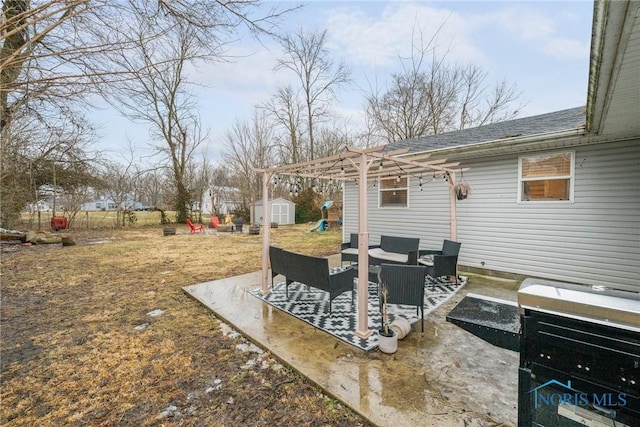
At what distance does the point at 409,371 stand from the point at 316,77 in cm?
1952

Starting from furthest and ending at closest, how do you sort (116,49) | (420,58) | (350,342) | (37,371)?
(420,58), (350,342), (37,371), (116,49)

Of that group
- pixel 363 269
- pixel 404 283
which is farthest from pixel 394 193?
pixel 363 269

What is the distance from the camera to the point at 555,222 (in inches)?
203

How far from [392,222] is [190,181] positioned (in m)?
17.7

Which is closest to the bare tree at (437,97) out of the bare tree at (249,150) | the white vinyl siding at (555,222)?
the bare tree at (249,150)

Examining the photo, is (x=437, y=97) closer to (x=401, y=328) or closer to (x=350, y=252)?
(x=350, y=252)

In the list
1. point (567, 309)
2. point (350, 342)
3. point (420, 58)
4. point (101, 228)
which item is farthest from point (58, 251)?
point (420, 58)

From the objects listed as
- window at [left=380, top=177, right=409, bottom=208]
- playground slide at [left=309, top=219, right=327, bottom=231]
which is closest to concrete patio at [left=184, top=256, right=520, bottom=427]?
window at [left=380, top=177, right=409, bottom=208]

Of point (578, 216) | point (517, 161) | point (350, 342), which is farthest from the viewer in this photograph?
point (517, 161)

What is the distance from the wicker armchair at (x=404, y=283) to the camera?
11.0 ft

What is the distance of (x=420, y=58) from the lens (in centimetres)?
1509

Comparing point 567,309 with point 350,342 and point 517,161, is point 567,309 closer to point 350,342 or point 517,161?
point 350,342
